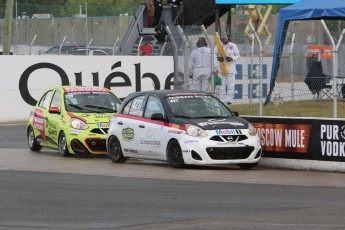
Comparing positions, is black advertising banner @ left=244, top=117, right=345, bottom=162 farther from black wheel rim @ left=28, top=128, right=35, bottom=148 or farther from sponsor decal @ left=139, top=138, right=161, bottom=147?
black wheel rim @ left=28, top=128, right=35, bottom=148

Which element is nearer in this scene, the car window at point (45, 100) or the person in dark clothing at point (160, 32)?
the car window at point (45, 100)

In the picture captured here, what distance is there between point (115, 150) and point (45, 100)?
3396mm

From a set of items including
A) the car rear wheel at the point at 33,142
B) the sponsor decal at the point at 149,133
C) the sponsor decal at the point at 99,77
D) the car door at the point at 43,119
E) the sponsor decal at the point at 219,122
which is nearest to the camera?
the sponsor decal at the point at 219,122

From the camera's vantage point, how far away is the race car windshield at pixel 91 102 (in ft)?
75.9

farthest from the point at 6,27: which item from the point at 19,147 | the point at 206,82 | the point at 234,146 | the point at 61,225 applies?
the point at 61,225

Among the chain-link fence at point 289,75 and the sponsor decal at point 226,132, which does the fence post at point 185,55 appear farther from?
the sponsor decal at point 226,132

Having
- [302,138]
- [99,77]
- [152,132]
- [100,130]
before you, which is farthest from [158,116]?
[99,77]

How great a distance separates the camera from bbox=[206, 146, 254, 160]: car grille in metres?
19.1

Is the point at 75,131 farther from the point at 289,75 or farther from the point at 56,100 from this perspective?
the point at 289,75

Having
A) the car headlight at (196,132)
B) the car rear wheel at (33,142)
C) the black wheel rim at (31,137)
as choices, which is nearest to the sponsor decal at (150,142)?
the car headlight at (196,132)

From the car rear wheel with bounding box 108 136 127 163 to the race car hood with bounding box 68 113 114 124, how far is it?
1.13 metres

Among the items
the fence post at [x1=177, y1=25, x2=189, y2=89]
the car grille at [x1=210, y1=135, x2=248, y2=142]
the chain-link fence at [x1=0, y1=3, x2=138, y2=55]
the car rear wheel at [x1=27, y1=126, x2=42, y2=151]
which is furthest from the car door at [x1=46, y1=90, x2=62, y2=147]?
the chain-link fence at [x1=0, y1=3, x2=138, y2=55]

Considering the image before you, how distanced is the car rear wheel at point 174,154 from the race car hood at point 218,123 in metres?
0.44

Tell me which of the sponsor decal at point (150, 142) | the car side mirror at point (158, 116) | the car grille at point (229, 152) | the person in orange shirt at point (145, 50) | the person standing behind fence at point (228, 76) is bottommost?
the car grille at point (229, 152)
